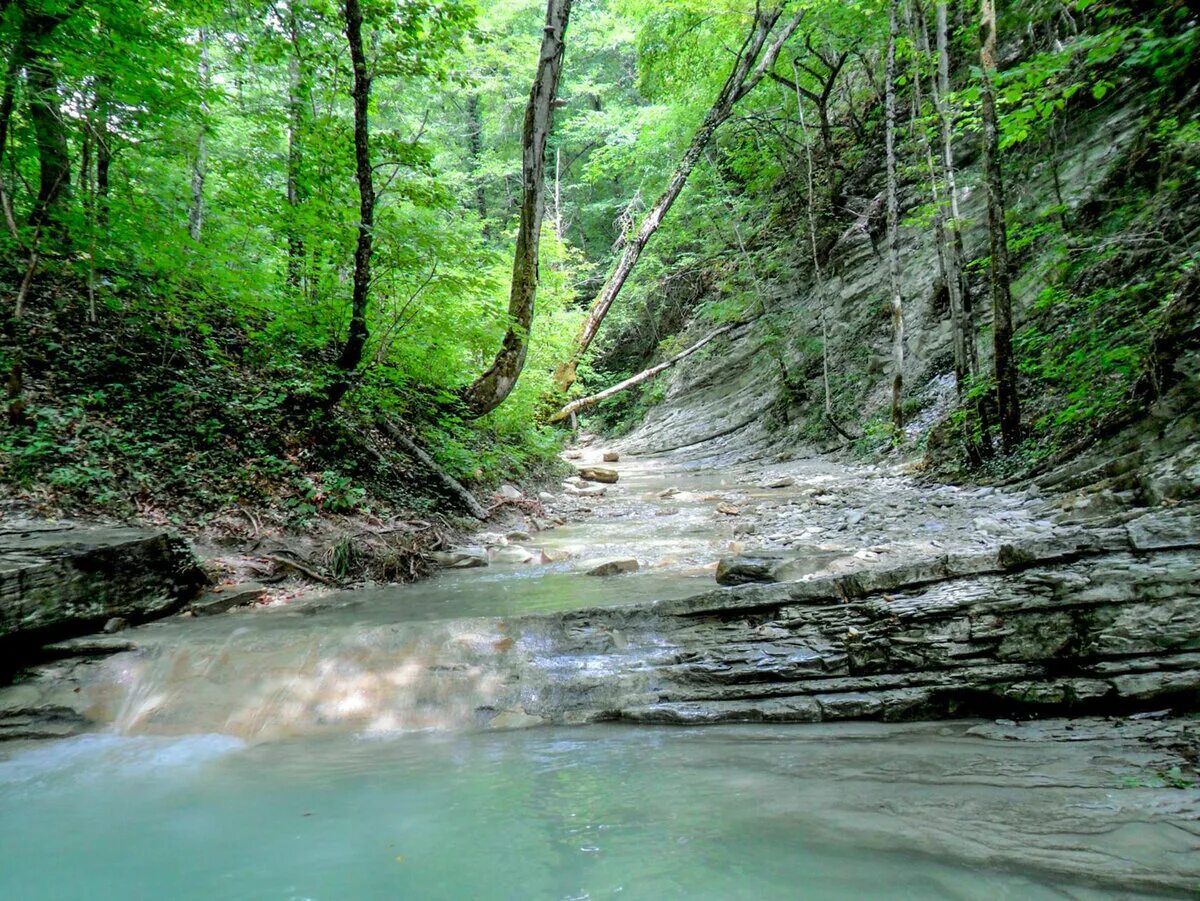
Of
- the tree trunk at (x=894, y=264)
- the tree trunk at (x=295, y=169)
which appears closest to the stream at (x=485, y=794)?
the tree trunk at (x=295, y=169)

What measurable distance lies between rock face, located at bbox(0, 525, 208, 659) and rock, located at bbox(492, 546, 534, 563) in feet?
Answer: 9.41

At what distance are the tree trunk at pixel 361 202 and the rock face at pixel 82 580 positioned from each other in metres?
2.83

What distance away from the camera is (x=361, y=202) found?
625cm

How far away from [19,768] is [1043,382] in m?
10.1

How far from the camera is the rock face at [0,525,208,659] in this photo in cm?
375

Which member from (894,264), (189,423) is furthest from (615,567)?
(894,264)

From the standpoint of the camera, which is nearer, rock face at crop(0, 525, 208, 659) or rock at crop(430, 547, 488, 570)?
rock face at crop(0, 525, 208, 659)

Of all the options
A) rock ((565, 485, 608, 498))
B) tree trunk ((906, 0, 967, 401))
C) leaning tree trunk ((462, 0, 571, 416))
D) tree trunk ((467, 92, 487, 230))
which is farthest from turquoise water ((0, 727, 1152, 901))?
tree trunk ((467, 92, 487, 230))

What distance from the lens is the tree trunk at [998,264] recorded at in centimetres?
691

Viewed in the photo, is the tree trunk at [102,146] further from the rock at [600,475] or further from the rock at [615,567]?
the rock at [600,475]

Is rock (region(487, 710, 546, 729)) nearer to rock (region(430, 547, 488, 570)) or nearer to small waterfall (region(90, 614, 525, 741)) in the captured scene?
small waterfall (region(90, 614, 525, 741))

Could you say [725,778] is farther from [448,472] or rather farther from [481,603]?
[448,472]

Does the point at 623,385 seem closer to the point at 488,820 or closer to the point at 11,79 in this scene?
the point at 11,79

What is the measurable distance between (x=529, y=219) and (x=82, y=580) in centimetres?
641
